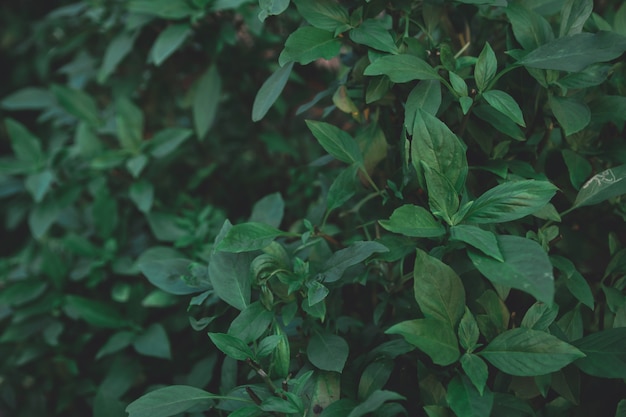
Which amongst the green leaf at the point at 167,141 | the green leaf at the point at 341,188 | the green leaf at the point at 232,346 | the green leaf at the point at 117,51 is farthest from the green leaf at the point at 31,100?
the green leaf at the point at 232,346

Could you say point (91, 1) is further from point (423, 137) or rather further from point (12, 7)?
point (423, 137)

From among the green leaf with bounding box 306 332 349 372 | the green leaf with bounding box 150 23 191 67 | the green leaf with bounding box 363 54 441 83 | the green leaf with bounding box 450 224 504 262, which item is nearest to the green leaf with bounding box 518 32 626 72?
the green leaf with bounding box 363 54 441 83

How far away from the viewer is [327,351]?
3.08ft

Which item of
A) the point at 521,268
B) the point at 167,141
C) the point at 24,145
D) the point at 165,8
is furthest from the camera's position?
the point at 24,145

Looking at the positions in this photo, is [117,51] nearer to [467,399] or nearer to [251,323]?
[251,323]

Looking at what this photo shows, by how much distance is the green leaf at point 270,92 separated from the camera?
3.27 feet

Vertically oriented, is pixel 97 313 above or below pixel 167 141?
below

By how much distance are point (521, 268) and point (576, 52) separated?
356 mm

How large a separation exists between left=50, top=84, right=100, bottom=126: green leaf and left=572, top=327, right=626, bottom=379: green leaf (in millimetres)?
1391

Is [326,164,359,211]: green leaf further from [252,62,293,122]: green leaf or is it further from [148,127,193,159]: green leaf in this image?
[148,127,193,159]: green leaf

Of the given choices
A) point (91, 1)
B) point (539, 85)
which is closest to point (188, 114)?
point (91, 1)

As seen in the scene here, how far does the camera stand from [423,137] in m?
0.86

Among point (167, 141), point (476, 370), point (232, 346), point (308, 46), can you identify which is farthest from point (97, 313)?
point (476, 370)

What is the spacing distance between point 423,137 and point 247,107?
1052 millimetres
